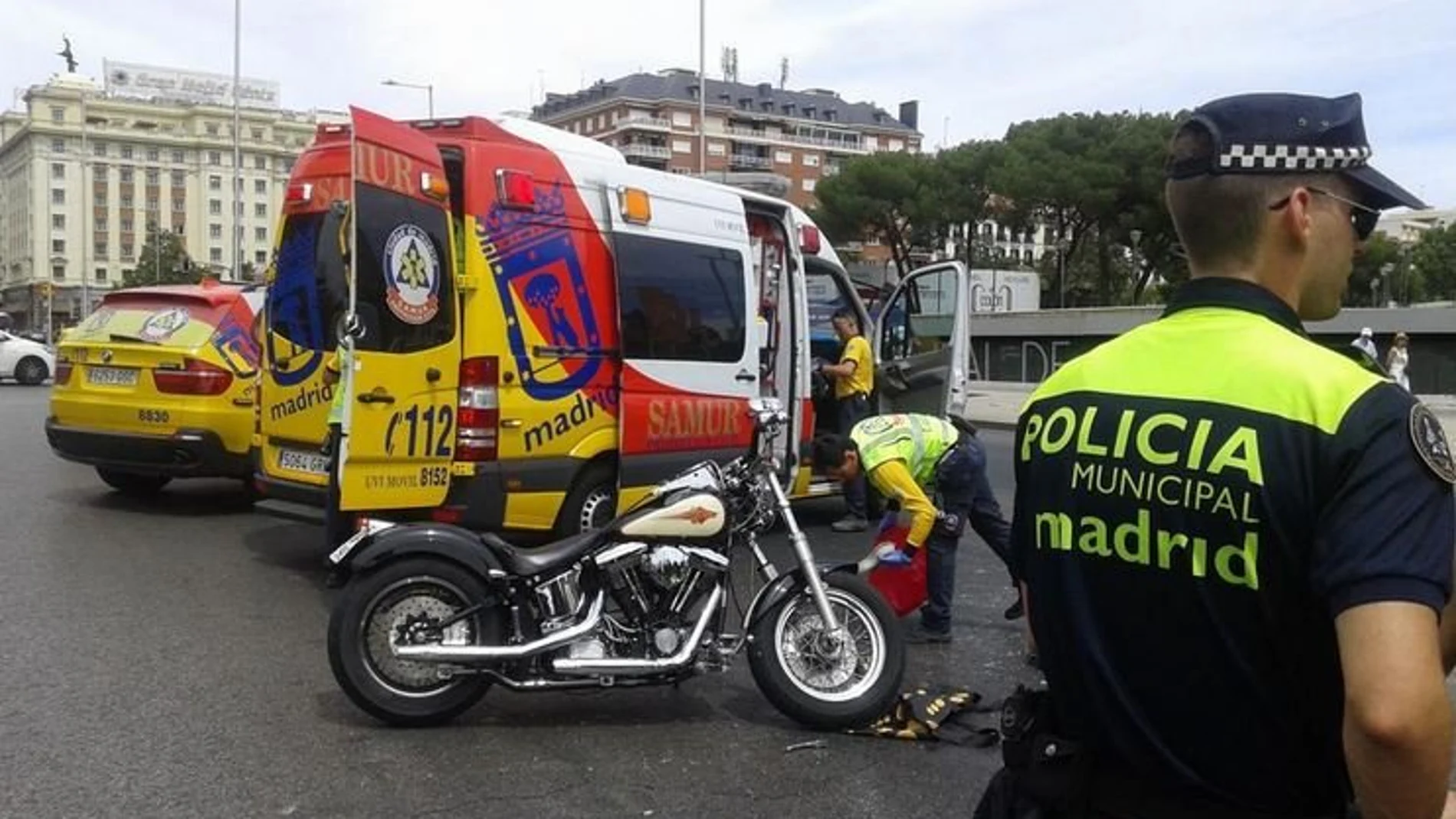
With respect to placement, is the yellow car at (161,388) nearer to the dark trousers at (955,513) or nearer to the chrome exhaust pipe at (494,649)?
the chrome exhaust pipe at (494,649)

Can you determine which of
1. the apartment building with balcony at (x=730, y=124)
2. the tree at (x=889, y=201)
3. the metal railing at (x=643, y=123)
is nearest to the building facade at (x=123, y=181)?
the apartment building with balcony at (x=730, y=124)

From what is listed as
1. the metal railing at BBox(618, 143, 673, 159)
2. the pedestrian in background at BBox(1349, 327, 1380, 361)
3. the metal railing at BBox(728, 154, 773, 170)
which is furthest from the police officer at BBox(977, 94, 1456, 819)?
the metal railing at BBox(728, 154, 773, 170)

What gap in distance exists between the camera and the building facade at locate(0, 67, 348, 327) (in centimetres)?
11769

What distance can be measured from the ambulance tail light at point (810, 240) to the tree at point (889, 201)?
4383cm

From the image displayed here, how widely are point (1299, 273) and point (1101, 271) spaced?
4860 cm

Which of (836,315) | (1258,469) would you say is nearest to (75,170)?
(836,315)

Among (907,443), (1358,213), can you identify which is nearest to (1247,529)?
(1358,213)

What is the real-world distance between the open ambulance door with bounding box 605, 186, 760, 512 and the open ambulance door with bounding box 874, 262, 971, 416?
188 cm

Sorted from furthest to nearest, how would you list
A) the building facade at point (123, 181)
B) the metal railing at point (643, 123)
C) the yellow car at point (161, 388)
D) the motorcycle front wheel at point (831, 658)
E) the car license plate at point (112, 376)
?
the building facade at point (123, 181), the metal railing at point (643, 123), the car license plate at point (112, 376), the yellow car at point (161, 388), the motorcycle front wheel at point (831, 658)

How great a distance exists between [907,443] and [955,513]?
0.67 metres

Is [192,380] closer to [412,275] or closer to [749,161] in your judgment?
[412,275]

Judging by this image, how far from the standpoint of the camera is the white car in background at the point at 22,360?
93.1 feet

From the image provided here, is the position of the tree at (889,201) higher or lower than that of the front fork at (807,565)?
higher

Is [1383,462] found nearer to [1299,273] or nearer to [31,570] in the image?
[1299,273]
